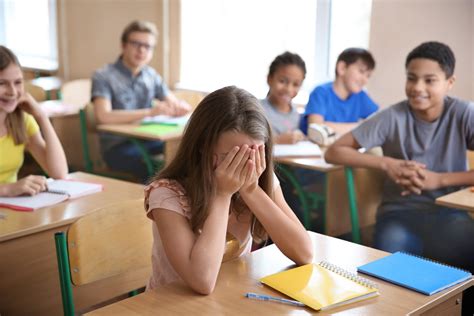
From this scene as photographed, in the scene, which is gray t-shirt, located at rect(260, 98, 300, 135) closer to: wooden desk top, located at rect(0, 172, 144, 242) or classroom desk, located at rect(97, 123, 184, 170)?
classroom desk, located at rect(97, 123, 184, 170)

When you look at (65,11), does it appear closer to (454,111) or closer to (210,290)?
(454,111)

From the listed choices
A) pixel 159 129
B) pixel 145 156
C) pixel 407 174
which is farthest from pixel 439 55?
pixel 145 156

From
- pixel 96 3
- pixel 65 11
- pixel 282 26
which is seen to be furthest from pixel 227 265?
pixel 65 11

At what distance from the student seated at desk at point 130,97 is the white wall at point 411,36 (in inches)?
50.1

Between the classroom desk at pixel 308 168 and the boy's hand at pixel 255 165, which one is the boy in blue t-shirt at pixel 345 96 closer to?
the classroom desk at pixel 308 168

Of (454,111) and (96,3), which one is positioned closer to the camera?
(454,111)

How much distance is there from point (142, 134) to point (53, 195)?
1.52 m

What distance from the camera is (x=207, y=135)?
1565 mm

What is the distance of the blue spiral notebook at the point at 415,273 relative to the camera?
1.45 m

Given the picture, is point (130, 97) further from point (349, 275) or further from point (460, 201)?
point (349, 275)

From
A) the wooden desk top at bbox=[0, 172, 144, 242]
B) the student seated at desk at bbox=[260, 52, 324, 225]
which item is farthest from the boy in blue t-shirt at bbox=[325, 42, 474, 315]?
the wooden desk top at bbox=[0, 172, 144, 242]

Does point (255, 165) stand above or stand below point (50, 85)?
above

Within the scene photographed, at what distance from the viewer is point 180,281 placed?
4.92 feet

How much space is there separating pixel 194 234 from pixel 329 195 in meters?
1.63
